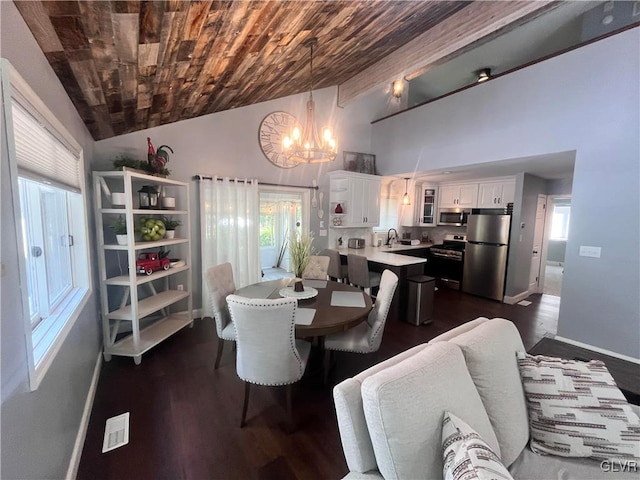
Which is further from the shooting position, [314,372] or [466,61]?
[466,61]

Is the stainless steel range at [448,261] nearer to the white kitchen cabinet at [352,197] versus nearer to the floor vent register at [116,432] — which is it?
the white kitchen cabinet at [352,197]

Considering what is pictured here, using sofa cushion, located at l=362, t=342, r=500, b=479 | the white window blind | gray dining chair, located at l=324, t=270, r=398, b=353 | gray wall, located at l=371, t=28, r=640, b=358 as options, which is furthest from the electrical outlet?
the white window blind

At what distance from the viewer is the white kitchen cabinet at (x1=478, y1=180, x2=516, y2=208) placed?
462 cm

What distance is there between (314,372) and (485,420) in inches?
63.9

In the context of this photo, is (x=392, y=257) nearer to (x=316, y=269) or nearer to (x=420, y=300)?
(x=420, y=300)

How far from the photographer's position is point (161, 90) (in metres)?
2.21

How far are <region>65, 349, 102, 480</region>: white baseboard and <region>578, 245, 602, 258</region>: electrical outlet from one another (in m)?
4.48

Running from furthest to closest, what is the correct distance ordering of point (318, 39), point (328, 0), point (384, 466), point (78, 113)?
1. point (318, 39)
2. point (78, 113)
3. point (328, 0)
4. point (384, 466)

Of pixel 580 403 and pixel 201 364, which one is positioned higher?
pixel 580 403

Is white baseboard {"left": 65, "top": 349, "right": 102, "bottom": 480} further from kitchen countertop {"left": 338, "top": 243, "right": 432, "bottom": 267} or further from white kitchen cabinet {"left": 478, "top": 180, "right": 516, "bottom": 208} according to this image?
white kitchen cabinet {"left": 478, "top": 180, "right": 516, "bottom": 208}

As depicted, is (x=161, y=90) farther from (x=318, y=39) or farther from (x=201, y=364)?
(x=201, y=364)

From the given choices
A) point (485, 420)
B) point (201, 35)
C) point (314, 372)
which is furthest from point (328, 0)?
point (314, 372)

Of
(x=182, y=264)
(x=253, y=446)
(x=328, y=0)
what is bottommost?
(x=253, y=446)

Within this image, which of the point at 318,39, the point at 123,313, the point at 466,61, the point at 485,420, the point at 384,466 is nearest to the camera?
the point at 384,466
